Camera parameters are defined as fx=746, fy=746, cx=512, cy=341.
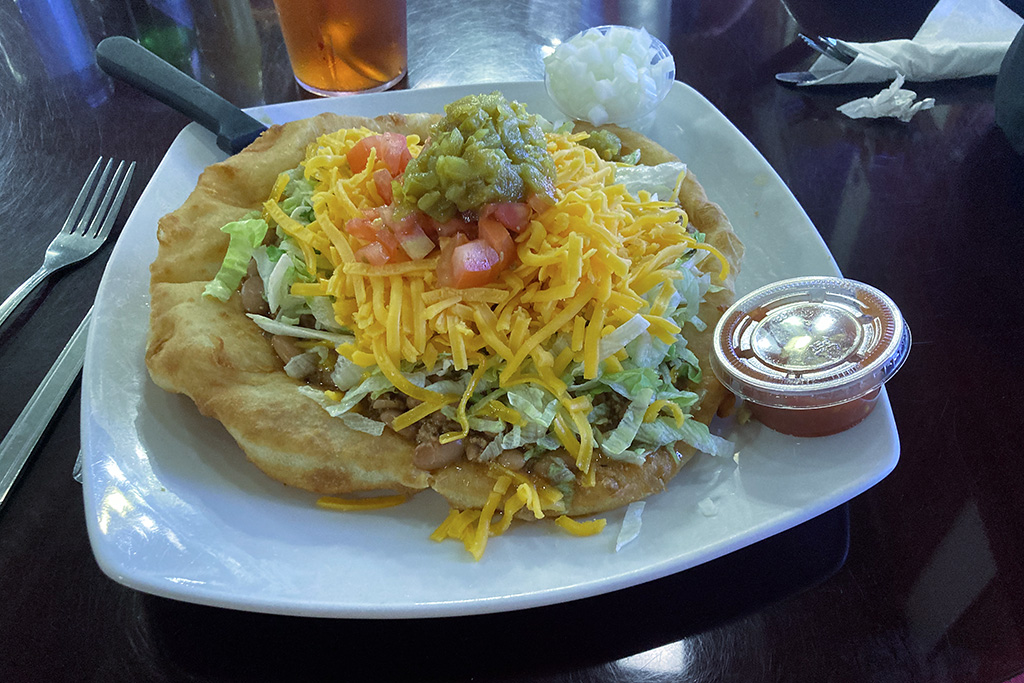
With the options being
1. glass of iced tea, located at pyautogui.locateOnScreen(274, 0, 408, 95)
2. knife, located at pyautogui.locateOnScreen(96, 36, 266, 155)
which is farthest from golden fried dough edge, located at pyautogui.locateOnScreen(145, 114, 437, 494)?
glass of iced tea, located at pyautogui.locateOnScreen(274, 0, 408, 95)

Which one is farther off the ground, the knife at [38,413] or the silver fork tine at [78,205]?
the silver fork tine at [78,205]

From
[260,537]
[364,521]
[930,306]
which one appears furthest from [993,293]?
[260,537]

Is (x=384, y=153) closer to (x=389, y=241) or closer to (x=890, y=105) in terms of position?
(x=389, y=241)

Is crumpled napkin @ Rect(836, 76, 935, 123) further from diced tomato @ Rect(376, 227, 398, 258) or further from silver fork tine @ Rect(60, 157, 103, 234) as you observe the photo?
silver fork tine @ Rect(60, 157, 103, 234)

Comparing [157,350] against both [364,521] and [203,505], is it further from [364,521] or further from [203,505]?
[364,521]

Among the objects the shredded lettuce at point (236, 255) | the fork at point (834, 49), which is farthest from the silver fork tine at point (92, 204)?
the fork at point (834, 49)

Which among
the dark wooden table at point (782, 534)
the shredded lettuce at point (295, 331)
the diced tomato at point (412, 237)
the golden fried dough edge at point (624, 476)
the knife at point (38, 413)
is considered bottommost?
the dark wooden table at point (782, 534)

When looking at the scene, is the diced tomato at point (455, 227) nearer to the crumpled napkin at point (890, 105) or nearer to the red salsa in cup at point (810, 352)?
the red salsa in cup at point (810, 352)

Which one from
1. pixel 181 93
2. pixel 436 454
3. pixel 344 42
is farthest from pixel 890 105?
pixel 181 93
